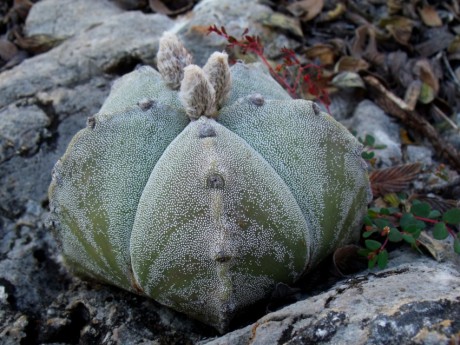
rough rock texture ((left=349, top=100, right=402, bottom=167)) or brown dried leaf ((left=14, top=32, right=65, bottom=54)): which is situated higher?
brown dried leaf ((left=14, top=32, right=65, bottom=54))

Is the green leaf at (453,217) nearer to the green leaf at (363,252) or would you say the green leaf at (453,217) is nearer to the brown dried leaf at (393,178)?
the green leaf at (363,252)

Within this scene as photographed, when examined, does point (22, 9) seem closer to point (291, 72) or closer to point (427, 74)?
point (291, 72)

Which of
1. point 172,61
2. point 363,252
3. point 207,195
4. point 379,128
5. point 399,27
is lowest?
point 379,128

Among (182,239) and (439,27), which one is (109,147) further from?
(439,27)

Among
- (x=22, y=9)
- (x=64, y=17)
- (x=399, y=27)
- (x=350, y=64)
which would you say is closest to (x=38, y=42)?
(x=64, y=17)

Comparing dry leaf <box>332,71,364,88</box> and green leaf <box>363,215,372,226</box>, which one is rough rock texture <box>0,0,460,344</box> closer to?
green leaf <box>363,215,372,226</box>

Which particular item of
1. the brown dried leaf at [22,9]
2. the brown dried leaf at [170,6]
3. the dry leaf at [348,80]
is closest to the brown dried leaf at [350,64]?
the dry leaf at [348,80]

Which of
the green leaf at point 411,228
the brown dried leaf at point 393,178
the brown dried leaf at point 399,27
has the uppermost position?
the brown dried leaf at point 399,27

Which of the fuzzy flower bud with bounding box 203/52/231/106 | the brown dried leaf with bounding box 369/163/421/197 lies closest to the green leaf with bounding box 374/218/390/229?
the brown dried leaf with bounding box 369/163/421/197
